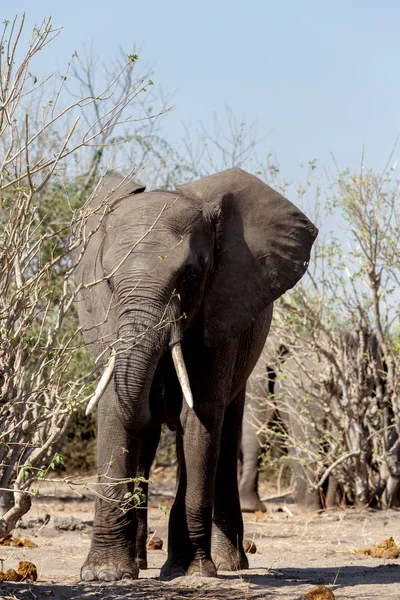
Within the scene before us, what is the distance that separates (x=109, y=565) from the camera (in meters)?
5.82

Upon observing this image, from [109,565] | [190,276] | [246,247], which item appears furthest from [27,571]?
[246,247]

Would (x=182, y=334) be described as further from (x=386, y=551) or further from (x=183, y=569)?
(x=386, y=551)

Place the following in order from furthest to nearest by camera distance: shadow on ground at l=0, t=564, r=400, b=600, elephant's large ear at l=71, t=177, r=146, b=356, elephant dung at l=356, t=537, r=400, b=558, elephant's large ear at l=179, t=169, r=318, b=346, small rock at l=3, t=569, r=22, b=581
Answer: elephant dung at l=356, t=537, r=400, b=558 < elephant's large ear at l=179, t=169, r=318, b=346 < elephant's large ear at l=71, t=177, r=146, b=356 < small rock at l=3, t=569, r=22, b=581 < shadow on ground at l=0, t=564, r=400, b=600

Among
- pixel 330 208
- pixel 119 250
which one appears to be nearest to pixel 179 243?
pixel 119 250

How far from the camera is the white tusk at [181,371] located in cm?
583

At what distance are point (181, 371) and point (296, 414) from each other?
6084 millimetres

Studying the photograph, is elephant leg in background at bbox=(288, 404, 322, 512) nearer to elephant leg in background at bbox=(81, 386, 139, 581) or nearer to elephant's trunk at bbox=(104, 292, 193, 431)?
elephant leg in background at bbox=(81, 386, 139, 581)

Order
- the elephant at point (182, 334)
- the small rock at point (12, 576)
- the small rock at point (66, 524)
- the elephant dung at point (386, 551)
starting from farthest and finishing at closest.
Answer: the small rock at point (66, 524) → the elephant dung at point (386, 551) → the elephant at point (182, 334) → the small rock at point (12, 576)

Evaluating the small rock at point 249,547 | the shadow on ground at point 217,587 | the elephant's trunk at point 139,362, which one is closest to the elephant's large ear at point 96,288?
the elephant's trunk at point 139,362

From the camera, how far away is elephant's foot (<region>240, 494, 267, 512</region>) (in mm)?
→ 12383

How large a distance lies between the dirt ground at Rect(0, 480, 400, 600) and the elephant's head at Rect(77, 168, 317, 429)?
2.99 ft

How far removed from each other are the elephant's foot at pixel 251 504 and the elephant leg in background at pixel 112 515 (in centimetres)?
661

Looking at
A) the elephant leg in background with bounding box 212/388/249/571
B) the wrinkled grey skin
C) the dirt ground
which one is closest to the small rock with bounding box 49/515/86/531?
the dirt ground

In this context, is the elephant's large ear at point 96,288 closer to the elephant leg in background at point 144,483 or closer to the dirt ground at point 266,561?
the elephant leg in background at point 144,483
